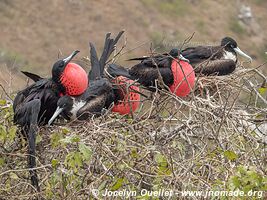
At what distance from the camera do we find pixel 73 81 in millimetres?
5125

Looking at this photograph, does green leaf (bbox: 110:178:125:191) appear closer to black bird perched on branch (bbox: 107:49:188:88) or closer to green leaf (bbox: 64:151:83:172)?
green leaf (bbox: 64:151:83:172)

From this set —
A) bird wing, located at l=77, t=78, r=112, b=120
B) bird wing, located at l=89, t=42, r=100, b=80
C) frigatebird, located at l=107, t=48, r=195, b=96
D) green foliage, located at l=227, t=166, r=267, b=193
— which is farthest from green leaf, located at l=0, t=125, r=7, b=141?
green foliage, located at l=227, t=166, r=267, b=193

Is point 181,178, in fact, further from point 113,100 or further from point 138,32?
point 138,32

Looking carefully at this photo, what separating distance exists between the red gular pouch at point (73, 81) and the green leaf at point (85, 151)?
1.36m

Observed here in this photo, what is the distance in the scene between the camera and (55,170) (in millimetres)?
3992

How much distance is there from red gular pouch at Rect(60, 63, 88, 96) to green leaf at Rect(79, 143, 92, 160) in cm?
136

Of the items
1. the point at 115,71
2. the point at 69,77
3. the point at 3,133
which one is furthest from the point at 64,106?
the point at 115,71

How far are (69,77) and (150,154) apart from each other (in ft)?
4.11

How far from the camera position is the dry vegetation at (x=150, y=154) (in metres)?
3.75

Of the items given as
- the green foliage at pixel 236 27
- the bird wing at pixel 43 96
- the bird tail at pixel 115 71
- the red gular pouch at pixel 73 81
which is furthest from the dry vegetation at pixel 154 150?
the green foliage at pixel 236 27

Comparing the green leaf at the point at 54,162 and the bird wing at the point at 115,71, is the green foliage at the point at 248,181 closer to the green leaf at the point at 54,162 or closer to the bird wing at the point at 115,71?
the green leaf at the point at 54,162

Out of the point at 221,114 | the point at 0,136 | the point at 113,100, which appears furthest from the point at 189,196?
the point at 113,100

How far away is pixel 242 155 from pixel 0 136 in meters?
1.42

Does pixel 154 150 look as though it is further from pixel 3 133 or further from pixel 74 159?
pixel 3 133
